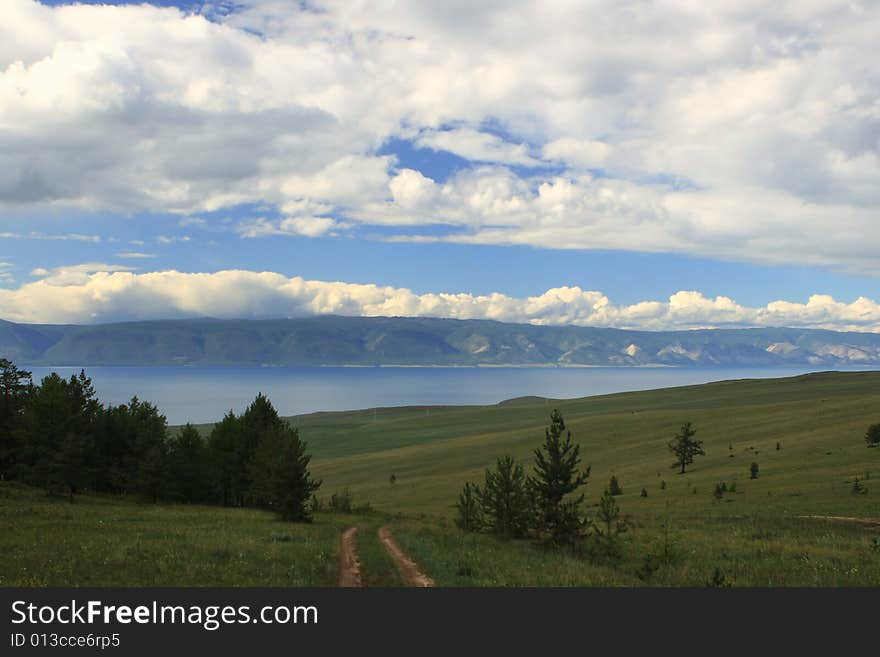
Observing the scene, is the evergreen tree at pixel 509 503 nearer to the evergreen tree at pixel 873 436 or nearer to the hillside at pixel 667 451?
the hillside at pixel 667 451

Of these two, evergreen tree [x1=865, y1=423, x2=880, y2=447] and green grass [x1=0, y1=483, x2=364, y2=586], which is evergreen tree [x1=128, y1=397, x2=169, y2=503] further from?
evergreen tree [x1=865, y1=423, x2=880, y2=447]

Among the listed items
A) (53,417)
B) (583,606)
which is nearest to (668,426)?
(53,417)

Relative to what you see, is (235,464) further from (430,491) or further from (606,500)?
(606,500)

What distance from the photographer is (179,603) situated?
10633 millimetres

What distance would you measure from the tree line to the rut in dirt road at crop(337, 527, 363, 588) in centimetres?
1675

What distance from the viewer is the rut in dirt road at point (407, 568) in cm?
1630

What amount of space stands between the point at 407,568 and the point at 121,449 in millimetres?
45917

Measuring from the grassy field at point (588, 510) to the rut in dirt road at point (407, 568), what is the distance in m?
0.40

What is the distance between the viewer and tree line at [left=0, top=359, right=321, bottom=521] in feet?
148

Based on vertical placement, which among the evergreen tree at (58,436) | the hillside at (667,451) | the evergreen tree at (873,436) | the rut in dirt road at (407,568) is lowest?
the hillside at (667,451)

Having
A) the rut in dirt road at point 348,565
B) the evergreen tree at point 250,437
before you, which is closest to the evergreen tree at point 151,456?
the evergreen tree at point 250,437

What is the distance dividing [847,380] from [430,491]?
134 meters

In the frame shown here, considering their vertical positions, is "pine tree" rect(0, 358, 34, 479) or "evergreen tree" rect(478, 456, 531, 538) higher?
"pine tree" rect(0, 358, 34, 479)

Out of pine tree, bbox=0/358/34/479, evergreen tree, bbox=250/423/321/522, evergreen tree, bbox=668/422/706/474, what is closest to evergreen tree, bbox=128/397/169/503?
pine tree, bbox=0/358/34/479
